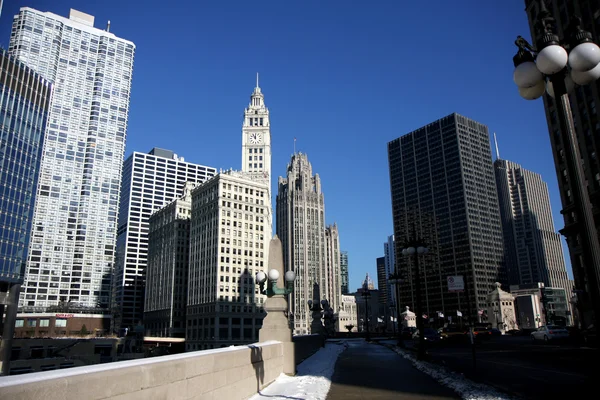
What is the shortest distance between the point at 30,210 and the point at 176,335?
68296 millimetres

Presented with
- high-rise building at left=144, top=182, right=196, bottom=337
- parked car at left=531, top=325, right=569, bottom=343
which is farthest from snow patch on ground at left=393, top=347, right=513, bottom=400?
high-rise building at left=144, top=182, right=196, bottom=337

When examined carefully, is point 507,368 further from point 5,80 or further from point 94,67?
point 94,67

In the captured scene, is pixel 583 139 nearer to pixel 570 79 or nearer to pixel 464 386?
pixel 464 386

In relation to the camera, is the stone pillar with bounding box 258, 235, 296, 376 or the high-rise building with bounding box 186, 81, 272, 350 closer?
the stone pillar with bounding box 258, 235, 296, 376

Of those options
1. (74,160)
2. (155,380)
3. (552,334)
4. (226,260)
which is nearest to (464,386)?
(155,380)

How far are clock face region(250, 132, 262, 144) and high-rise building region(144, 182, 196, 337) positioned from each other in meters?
28.8

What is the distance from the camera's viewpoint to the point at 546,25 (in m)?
8.86

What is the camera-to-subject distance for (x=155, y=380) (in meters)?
6.98

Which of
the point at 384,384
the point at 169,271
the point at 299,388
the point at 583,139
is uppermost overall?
the point at 583,139

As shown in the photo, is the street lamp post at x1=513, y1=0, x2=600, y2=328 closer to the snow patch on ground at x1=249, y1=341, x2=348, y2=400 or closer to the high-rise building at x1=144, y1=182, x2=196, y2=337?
the snow patch on ground at x1=249, y1=341, x2=348, y2=400

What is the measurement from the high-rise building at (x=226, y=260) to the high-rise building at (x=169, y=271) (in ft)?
27.3

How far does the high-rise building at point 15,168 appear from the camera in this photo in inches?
2977

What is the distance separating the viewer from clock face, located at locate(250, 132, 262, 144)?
161 metres

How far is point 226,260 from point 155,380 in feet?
390
